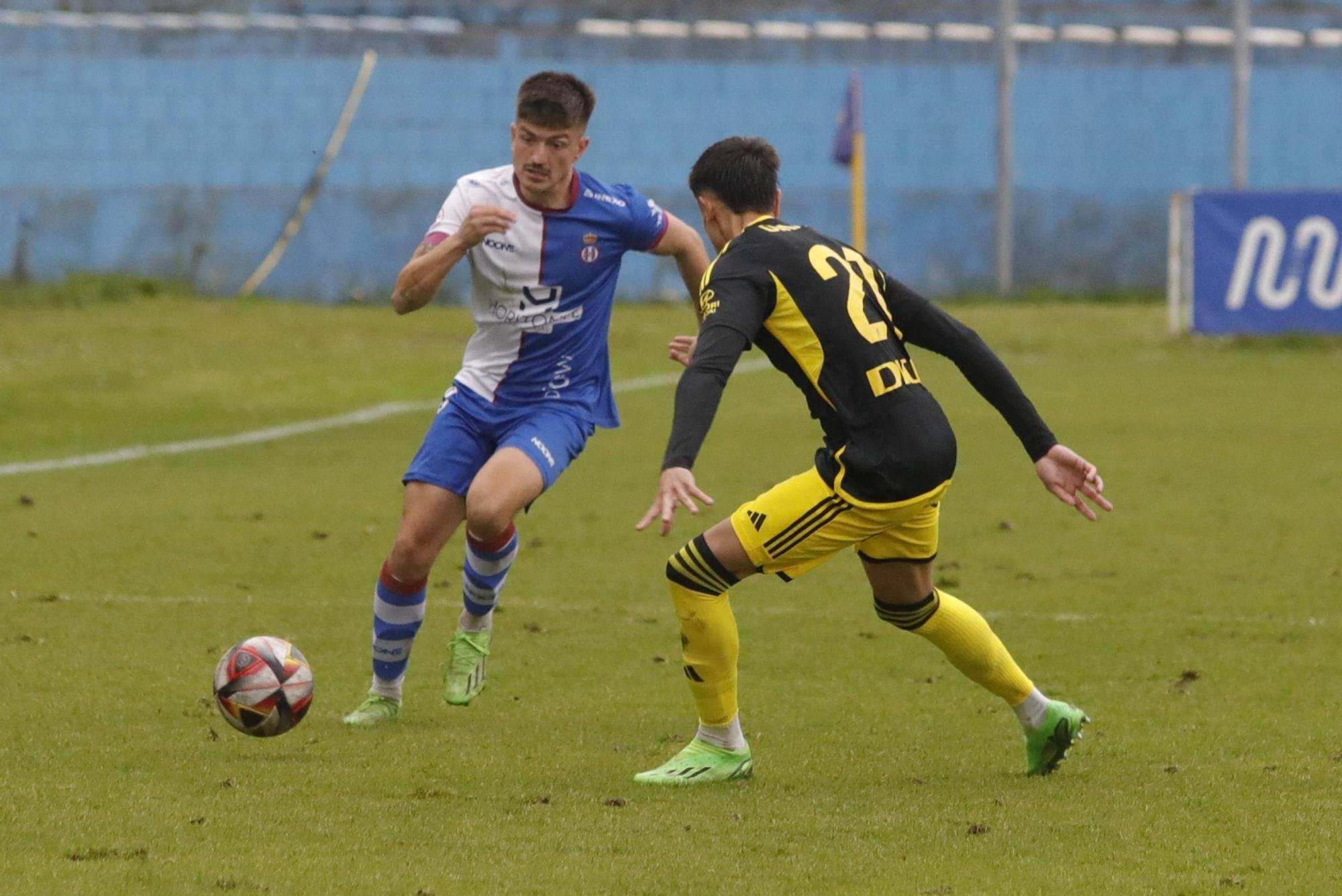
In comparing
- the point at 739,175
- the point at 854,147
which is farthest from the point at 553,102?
the point at 854,147

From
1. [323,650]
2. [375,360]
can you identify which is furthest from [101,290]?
[323,650]

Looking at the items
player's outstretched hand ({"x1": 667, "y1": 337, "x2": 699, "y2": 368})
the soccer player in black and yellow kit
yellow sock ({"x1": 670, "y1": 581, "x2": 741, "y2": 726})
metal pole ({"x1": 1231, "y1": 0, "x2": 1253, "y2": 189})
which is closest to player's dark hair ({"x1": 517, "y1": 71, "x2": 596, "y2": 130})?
player's outstretched hand ({"x1": 667, "y1": 337, "x2": 699, "y2": 368})

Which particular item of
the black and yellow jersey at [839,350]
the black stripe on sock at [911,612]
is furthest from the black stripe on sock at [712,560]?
the black stripe on sock at [911,612]

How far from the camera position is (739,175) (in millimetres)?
5895

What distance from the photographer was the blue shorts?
7.00 m

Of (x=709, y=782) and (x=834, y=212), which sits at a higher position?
(x=709, y=782)

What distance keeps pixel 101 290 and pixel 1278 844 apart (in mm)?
26542

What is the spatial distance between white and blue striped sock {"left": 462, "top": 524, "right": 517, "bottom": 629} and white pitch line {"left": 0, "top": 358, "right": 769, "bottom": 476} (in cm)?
775

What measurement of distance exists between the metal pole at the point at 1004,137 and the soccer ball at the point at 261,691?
2817 cm

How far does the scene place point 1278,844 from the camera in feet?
16.9

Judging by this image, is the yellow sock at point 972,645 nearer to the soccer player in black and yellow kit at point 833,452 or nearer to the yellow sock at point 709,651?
the soccer player in black and yellow kit at point 833,452

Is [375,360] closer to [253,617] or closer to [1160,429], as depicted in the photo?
[1160,429]

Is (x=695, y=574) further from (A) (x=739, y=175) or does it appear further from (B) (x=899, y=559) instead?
(A) (x=739, y=175)

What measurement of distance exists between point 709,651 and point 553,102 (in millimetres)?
1985
